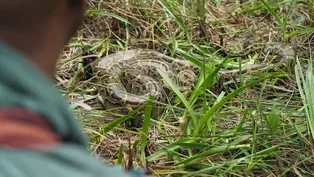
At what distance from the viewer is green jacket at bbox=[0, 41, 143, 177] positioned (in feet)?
1.98

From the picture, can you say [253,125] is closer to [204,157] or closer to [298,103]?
[204,157]

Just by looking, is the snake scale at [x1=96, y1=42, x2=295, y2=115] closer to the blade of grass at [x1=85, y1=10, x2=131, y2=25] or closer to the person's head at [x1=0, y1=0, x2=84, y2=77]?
the blade of grass at [x1=85, y1=10, x2=131, y2=25]

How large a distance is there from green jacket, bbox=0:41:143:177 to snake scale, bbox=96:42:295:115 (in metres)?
2.90

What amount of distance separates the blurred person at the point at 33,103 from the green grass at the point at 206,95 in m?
1.96

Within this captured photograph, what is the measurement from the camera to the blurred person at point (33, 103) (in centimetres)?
61

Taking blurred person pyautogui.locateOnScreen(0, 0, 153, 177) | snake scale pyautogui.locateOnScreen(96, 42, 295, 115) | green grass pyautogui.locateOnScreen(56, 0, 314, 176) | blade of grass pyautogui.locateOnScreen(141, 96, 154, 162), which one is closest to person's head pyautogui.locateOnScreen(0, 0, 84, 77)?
blurred person pyautogui.locateOnScreen(0, 0, 153, 177)

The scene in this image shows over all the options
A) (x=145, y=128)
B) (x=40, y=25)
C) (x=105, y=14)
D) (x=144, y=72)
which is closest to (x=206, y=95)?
(x=145, y=128)

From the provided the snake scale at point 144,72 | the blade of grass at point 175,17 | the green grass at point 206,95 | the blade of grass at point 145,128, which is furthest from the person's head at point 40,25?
the blade of grass at point 175,17

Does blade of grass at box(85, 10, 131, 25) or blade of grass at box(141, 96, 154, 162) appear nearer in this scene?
blade of grass at box(141, 96, 154, 162)

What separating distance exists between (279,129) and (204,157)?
1.30ft

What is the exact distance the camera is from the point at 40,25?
2.10 feet

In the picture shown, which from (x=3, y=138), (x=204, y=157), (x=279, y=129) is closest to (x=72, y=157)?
(x=3, y=138)

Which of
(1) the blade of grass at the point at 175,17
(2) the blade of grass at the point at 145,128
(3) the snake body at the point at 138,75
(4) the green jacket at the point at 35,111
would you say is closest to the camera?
(4) the green jacket at the point at 35,111

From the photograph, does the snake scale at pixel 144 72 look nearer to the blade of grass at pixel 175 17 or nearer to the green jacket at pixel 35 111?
the blade of grass at pixel 175 17
